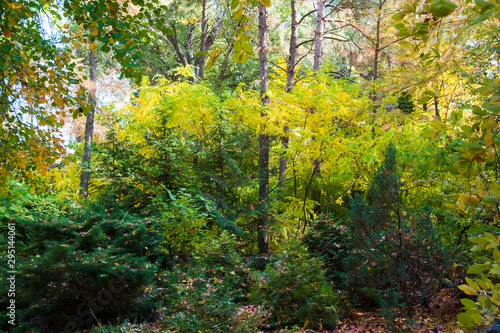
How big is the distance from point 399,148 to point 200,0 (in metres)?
8.22

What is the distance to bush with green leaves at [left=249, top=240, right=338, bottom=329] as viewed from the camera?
3703mm

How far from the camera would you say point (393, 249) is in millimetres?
3607

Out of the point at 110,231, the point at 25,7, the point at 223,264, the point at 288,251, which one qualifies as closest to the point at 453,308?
the point at 288,251

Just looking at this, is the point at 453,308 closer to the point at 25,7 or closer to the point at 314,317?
the point at 314,317

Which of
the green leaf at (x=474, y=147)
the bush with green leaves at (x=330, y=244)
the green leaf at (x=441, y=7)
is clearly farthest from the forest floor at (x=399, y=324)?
the green leaf at (x=441, y=7)

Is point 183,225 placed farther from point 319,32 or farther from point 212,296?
point 319,32

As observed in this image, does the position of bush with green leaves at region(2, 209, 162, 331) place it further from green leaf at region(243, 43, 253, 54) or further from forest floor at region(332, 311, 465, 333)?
green leaf at region(243, 43, 253, 54)

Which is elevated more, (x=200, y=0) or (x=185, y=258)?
(x=200, y=0)

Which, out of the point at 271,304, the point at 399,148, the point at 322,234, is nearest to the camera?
the point at 271,304

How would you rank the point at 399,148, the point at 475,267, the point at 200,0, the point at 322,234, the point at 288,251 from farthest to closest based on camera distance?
the point at 200,0, the point at 399,148, the point at 322,234, the point at 288,251, the point at 475,267

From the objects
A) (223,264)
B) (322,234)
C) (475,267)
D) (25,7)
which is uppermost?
(25,7)

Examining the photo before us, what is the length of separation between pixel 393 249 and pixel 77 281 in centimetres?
340

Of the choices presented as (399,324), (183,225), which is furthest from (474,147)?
(183,225)

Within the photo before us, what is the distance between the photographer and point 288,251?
14.9 feet
